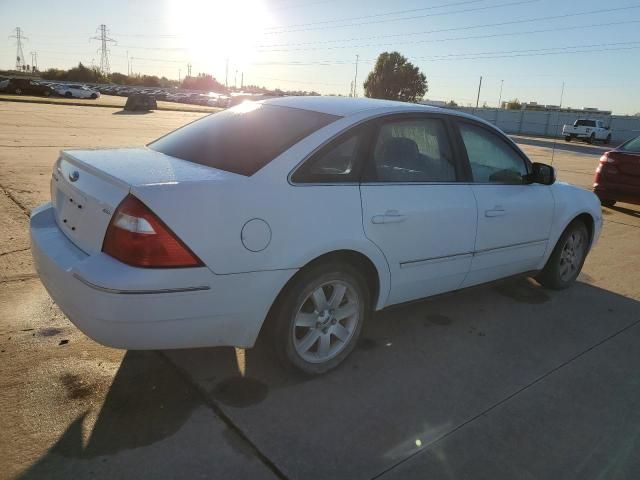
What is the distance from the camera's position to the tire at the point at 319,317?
2.88 m

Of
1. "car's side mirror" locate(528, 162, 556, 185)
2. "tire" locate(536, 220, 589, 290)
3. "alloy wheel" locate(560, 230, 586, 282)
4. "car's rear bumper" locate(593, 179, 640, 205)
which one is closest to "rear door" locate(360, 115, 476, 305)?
"car's side mirror" locate(528, 162, 556, 185)

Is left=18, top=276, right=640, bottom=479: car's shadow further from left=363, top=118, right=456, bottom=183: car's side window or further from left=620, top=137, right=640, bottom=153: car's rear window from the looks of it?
left=620, top=137, right=640, bottom=153: car's rear window

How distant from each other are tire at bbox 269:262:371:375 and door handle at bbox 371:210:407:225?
323 mm

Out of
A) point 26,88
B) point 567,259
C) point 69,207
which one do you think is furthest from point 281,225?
point 26,88

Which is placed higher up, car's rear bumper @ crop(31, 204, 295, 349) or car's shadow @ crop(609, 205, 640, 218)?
car's rear bumper @ crop(31, 204, 295, 349)

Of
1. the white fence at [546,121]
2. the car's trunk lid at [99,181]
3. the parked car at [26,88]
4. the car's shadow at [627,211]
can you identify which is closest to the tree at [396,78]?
the white fence at [546,121]

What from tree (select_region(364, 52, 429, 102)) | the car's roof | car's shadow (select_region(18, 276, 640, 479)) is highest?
tree (select_region(364, 52, 429, 102))

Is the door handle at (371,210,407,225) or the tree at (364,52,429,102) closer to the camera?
the door handle at (371,210,407,225)

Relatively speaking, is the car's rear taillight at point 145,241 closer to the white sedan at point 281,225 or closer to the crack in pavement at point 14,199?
the white sedan at point 281,225

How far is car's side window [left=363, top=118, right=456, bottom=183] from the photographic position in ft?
10.9

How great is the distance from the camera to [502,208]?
13.0ft

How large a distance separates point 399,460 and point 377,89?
296 ft

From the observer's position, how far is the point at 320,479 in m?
2.32

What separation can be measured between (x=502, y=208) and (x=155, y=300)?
2.67m
